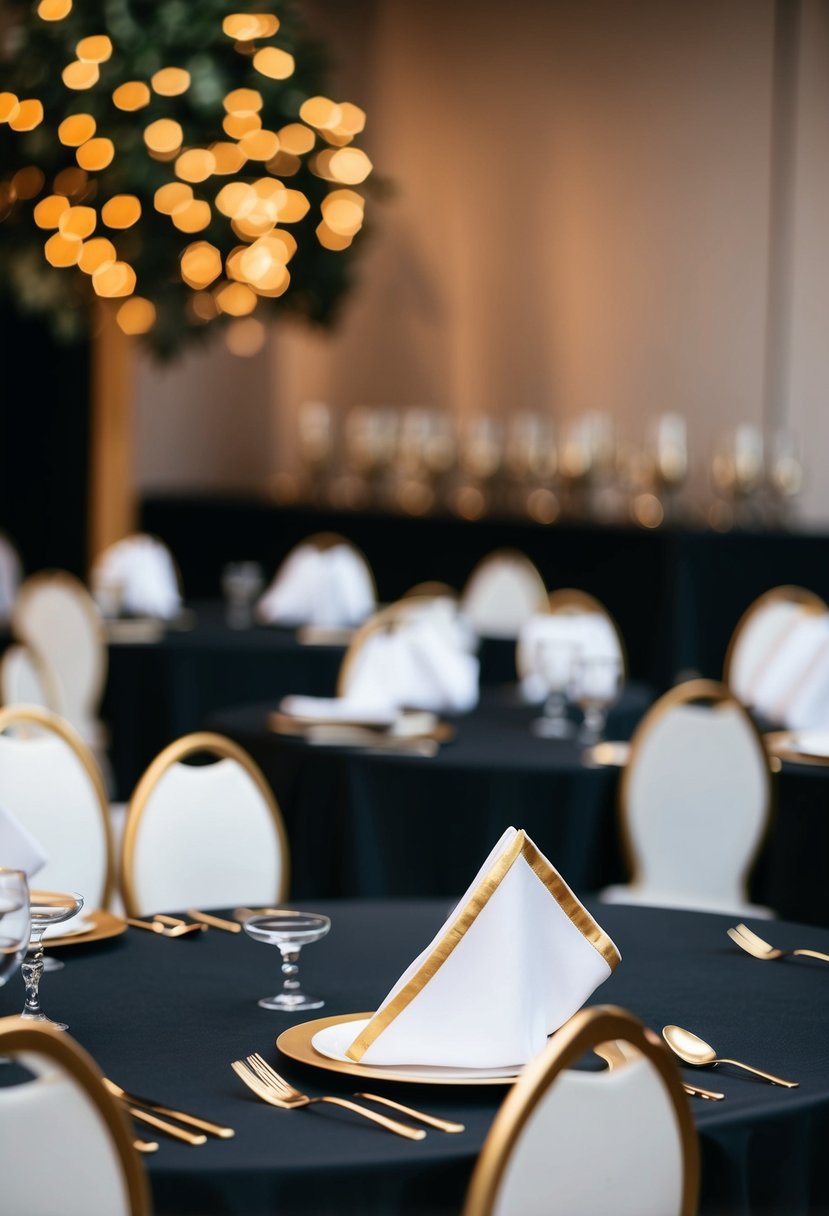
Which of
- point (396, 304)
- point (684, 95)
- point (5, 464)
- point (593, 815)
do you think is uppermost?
point (684, 95)

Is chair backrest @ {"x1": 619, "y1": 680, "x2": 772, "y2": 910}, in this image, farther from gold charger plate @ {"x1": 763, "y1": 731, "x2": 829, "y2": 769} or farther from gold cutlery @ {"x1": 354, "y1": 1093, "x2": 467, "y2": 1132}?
gold cutlery @ {"x1": 354, "y1": 1093, "x2": 467, "y2": 1132}

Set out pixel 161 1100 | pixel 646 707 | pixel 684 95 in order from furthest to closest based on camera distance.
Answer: pixel 684 95 < pixel 646 707 < pixel 161 1100

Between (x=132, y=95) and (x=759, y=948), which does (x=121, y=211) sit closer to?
(x=132, y=95)

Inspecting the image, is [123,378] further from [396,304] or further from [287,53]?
[287,53]

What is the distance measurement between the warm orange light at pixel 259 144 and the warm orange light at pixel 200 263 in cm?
33

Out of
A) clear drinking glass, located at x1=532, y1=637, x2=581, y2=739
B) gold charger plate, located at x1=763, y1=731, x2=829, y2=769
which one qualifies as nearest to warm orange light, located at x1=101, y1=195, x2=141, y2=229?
clear drinking glass, located at x1=532, y1=637, x2=581, y2=739

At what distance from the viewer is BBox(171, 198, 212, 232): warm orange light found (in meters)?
5.94

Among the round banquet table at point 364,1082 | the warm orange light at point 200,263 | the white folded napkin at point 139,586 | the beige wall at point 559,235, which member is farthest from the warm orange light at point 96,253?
the beige wall at point 559,235

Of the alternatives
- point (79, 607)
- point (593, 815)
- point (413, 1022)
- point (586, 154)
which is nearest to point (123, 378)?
point (586, 154)

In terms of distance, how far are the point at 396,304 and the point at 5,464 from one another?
9.43ft

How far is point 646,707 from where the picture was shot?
525 cm

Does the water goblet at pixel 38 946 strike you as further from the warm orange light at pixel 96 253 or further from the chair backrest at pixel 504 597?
the chair backrest at pixel 504 597

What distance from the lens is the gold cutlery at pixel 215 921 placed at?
105 inches

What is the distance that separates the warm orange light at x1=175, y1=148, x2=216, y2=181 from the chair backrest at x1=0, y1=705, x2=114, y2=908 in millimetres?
2809
